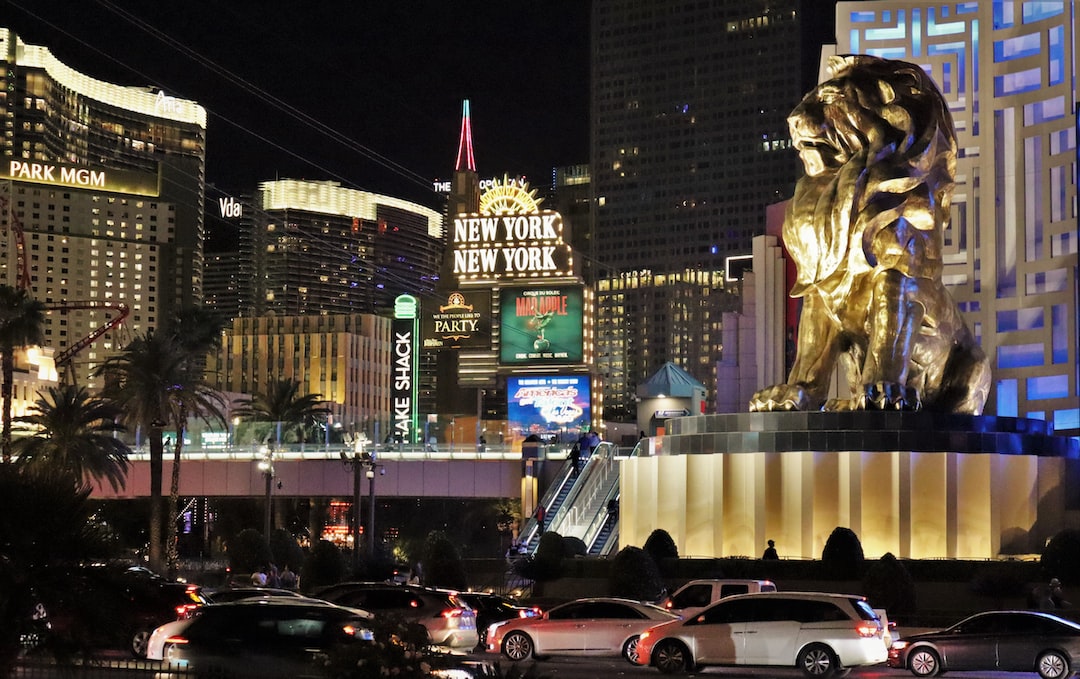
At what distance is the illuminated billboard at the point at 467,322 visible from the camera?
117m

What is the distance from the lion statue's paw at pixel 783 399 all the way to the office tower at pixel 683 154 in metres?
148

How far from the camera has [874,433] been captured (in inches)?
1373

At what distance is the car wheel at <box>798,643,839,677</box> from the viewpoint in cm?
2172

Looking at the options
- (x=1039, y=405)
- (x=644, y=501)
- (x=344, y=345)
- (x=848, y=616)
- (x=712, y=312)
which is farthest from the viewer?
(x=712, y=312)

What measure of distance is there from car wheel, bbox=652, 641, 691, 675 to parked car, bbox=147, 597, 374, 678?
501 centimetres

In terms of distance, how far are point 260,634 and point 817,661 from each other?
7683 millimetres

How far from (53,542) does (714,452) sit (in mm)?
26331

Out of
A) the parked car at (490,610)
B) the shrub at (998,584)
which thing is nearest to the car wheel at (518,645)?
the parked car at (490,610)

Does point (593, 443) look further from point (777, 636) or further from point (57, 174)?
point (57, 174)

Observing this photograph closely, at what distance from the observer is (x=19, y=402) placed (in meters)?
120

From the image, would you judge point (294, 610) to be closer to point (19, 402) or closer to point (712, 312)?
point (19, 402)

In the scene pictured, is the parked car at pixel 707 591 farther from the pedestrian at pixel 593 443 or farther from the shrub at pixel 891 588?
the pedestrian at pixel 593 443

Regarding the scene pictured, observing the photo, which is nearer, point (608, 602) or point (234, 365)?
point (608, 602)

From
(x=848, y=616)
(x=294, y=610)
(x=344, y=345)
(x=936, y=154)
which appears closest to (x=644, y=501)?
(x=936, y=154)
